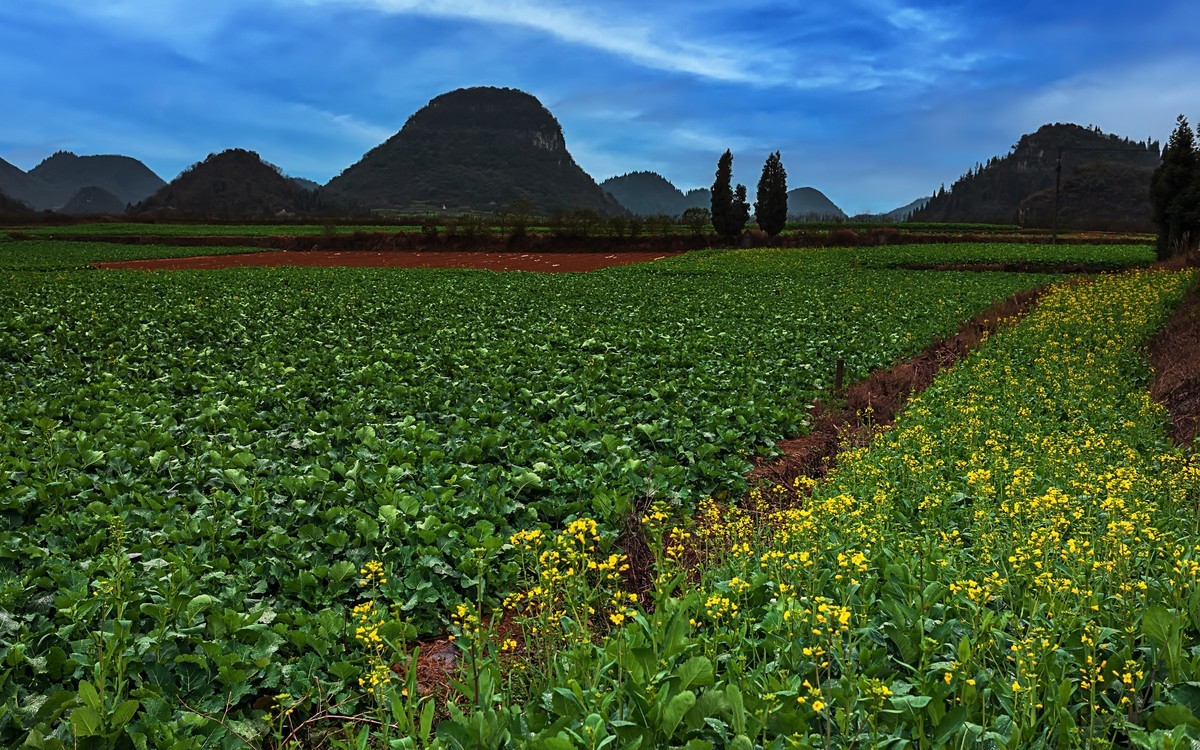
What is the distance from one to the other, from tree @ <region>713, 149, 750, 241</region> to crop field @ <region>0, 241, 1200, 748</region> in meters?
57.2

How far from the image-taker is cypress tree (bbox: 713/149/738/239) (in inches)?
2749

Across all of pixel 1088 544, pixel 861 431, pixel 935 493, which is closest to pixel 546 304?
pixel 861 431

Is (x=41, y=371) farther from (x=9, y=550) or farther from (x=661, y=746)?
(x=661, y=746)

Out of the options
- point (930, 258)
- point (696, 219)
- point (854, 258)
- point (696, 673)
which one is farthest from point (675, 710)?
point (696, 219)

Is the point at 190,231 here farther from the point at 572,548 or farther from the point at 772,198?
the point at 572,548

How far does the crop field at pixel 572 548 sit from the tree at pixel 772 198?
6286 centimetres

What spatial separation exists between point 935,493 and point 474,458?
5067mm

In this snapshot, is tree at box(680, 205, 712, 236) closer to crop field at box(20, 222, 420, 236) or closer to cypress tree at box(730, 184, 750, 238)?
cypress tree at box(730, 184, 750, 238)

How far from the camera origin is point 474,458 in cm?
805

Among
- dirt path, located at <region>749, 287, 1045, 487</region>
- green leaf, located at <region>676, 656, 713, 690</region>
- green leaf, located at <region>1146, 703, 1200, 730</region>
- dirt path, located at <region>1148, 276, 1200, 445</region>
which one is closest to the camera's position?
green leaf, located at <region>1146, 703, 1200, 730</region>

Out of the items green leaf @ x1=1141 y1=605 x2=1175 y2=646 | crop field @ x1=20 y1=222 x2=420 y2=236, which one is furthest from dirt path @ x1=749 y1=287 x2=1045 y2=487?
crop field @ x1=20 y1=222 x2=420 y2=236

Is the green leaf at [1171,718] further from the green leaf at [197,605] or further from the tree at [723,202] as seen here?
the tree at [723,202]

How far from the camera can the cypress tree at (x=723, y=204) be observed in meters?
69.8

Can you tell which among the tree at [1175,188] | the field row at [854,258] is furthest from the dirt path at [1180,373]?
the tree at [1175,188]
